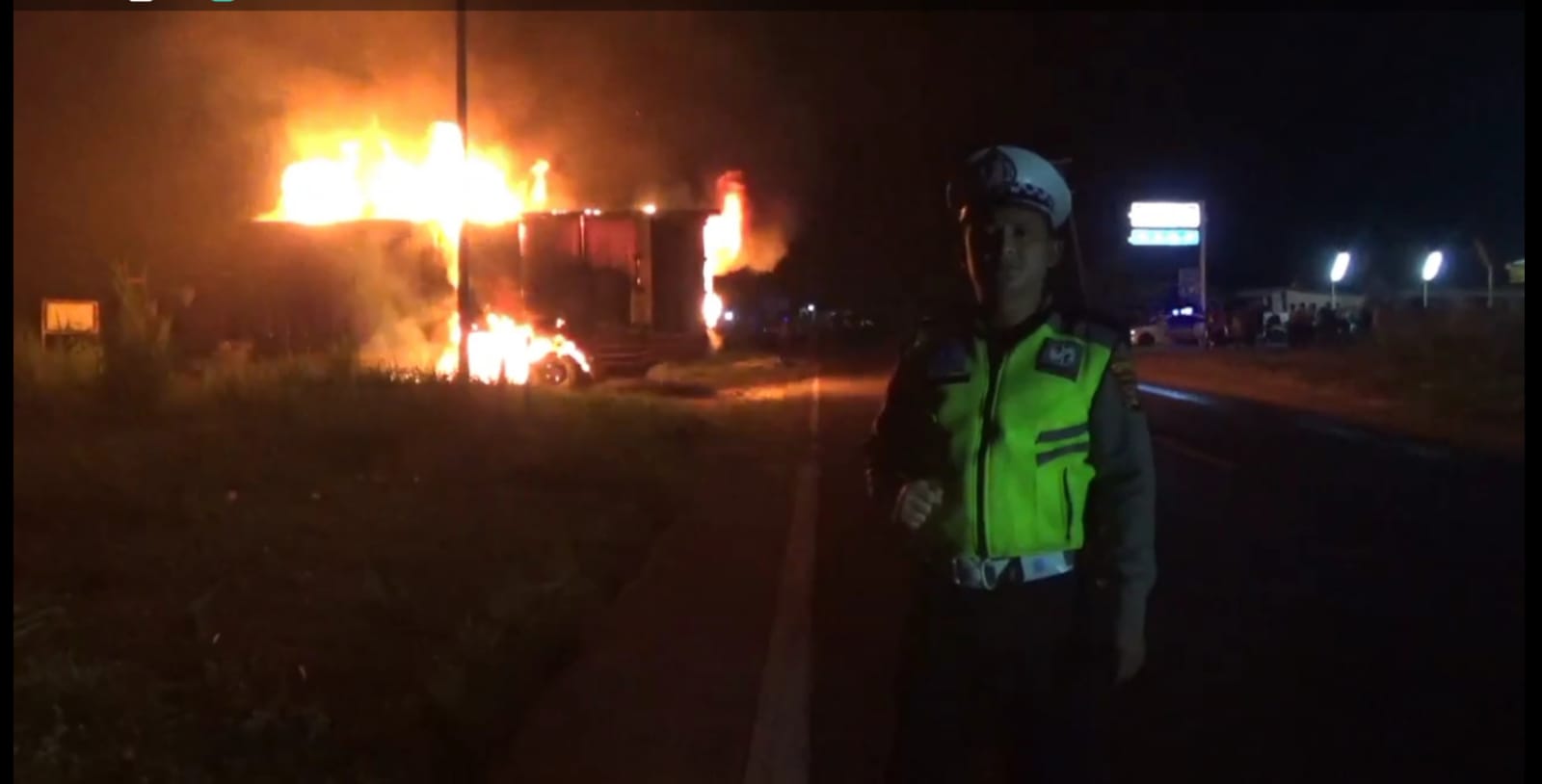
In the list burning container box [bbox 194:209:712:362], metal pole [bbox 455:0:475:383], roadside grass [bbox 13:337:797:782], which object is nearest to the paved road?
roadside grass [bbox 13:337:797:782]

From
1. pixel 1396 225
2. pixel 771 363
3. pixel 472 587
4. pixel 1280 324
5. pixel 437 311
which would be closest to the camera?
pixel 472 587

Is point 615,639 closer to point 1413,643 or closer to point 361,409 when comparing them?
point 1413,643

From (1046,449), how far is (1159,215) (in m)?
68.2

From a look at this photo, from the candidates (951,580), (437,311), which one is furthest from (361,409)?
(437,311)

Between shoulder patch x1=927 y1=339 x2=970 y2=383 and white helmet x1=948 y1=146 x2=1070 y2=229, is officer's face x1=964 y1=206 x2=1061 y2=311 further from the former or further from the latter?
shoulder patch x1=927 y1=339 x2=970 y2=383

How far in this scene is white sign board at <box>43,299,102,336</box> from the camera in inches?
915

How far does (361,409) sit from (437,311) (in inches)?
641

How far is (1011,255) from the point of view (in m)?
3.32

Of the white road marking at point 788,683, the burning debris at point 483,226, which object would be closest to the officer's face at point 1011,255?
the white road marking at point 788,683

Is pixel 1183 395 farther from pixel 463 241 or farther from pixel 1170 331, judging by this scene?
pixel 1170 331

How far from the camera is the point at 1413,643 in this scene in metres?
7.60

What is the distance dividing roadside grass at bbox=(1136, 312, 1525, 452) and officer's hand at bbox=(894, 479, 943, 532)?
17.0 metres

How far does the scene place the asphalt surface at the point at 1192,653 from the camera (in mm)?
5746

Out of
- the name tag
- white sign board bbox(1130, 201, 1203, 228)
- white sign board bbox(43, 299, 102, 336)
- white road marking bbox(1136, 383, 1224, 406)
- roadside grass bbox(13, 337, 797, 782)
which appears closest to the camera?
the name tag
